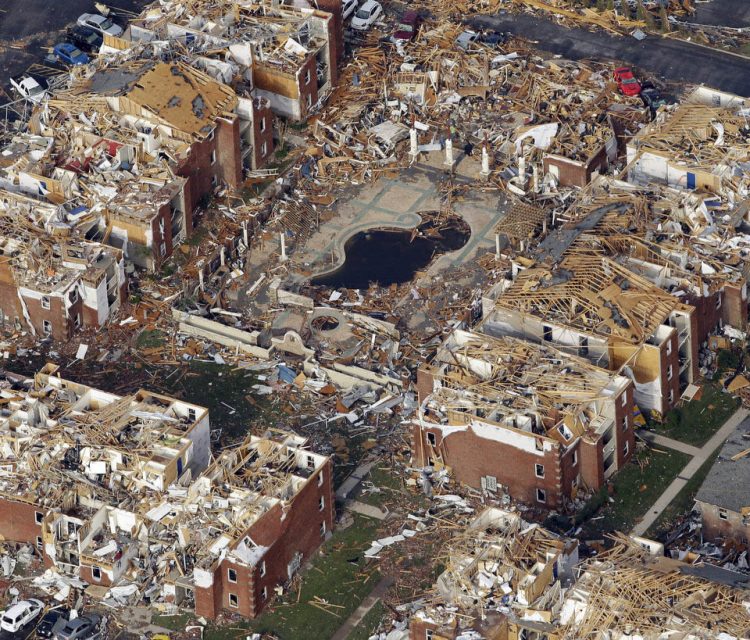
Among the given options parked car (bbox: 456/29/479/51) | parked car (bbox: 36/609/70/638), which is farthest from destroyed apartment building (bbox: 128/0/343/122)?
parked car (bbox: 36/609/70/638)

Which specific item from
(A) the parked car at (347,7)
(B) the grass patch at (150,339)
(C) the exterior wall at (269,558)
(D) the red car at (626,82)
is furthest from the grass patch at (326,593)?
(A) the parked car at (347,7)

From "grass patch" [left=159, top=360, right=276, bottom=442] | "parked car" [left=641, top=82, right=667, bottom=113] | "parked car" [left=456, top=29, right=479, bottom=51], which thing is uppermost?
"parked car" [left=456, top=29, right=479, bottom=51]

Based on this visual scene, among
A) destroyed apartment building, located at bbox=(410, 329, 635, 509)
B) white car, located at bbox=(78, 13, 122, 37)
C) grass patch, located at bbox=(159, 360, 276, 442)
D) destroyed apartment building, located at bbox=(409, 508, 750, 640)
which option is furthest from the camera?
white car, located at bbox=(78, 13, 122, 37)

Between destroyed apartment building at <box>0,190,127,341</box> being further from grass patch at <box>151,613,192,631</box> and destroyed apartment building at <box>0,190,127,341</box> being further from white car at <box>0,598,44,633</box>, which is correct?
grass patch at <box>151,613,192,631</box>

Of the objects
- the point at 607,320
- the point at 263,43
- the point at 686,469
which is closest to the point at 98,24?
the point at 263,43

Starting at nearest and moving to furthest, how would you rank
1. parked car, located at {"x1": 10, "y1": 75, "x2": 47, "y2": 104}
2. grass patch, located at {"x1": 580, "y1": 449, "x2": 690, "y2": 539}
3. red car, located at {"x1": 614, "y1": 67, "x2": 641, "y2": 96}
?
grass patch, located at {"x1": 580, "y1": 449, "x2": 690, "y2": 539}, red car, located at {"x1": 614, "y1": 67, "x2": 641, "y2": 96}, parked car, located at {"x1": 10, "y1": 75, "x2": 47, "y2": 104}

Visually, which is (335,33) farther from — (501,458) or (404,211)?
(501,458)
